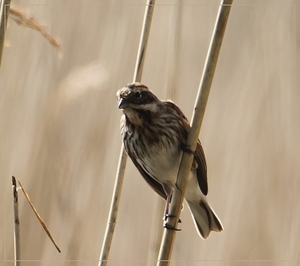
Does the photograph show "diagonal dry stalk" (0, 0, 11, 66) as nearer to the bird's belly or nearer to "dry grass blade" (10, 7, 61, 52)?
"dry grass blade" (10, 7, 61, 52)

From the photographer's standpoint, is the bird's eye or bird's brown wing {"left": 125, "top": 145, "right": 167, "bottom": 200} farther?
bird's brown wing {"left": 125, "top": 145, "right": 167, "bottom": 200}

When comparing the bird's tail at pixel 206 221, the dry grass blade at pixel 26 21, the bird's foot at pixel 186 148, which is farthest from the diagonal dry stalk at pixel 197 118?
the dry grass blade at pixel 26 21

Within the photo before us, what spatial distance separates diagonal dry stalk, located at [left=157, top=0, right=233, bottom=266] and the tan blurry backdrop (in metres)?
0.22

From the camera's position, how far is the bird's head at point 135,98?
159cm

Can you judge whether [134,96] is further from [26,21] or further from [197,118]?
[26,21]

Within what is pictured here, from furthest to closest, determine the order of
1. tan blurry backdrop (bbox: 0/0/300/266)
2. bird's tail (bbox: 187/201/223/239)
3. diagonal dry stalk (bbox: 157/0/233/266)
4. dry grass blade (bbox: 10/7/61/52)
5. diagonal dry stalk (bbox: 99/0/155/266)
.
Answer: bird's tail (bbox: 187/201/223/239)
tan blurry backdrop (bbox: 0/0/300/266)
diagonal dry stalk (bbox: 99/0/155/266)
dry grass blade (bbox: 10/7/61/52)
diagonal dry stalk (bbox: 157/0/233/266)

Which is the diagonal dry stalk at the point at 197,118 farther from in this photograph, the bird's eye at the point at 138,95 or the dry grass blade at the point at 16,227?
the dry grass blade at the point at 16,227

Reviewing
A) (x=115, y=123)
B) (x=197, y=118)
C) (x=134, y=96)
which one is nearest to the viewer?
(x=197, y=118)

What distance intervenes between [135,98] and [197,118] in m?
0.22

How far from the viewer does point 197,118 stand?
149 cm

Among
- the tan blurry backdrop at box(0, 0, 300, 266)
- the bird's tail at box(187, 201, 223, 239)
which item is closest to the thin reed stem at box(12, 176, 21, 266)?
the tan blurry backdrop at box(0, 0, 300, 266)

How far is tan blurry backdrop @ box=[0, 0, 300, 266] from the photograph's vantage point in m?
1.76

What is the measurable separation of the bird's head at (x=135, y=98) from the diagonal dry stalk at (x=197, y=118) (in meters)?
0.17

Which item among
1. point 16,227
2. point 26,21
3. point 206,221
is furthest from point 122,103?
point 206,221
